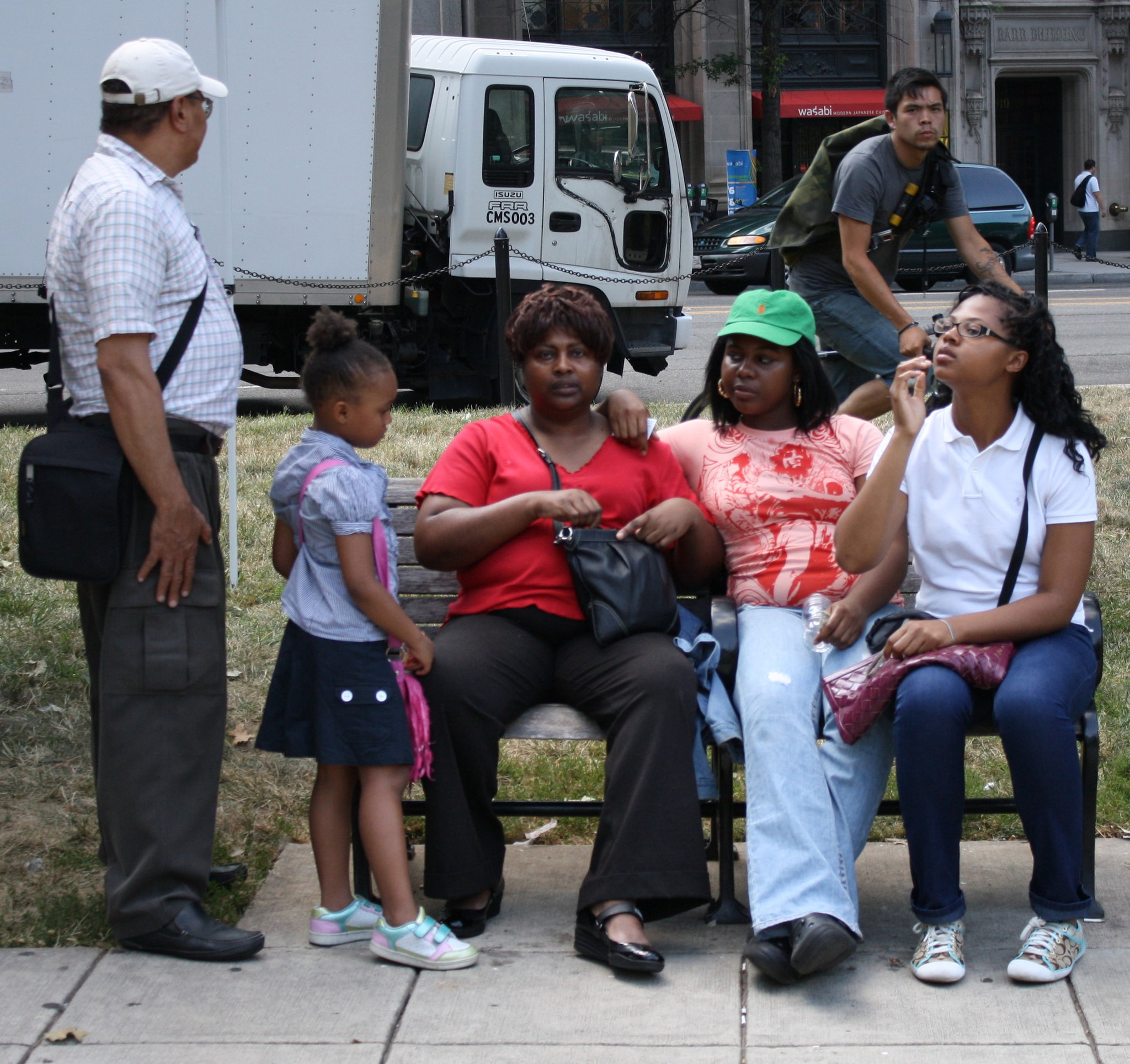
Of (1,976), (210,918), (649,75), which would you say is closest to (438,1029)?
(210,918)

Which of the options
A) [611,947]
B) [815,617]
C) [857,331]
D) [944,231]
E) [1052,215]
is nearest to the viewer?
[611,947]

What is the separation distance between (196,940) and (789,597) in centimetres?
161

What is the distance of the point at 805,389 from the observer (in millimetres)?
3859

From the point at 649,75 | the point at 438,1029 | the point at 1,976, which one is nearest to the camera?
the point at 438,1029

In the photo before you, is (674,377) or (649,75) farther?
(674,377)

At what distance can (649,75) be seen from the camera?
11422 millimetres

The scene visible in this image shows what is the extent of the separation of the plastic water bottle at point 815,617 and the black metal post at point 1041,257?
19.7 feet

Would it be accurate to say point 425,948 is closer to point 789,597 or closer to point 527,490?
point 527,490

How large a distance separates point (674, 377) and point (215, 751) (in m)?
10.00

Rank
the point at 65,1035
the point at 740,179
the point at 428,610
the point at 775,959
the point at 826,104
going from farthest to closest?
the point at 826,104, the point at 740,179, the point at 428,610, the point at 775,959, the point at 65,1035

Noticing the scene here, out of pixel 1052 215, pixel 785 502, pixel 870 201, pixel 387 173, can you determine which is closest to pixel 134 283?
pixel 785 502

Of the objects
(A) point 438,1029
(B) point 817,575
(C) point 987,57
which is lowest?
(A) point 438,1029

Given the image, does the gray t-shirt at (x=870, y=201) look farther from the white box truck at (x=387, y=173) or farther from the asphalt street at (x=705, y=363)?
the asphalt street at (x=705, y=363)

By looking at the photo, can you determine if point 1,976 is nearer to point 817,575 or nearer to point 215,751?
point 215,751
